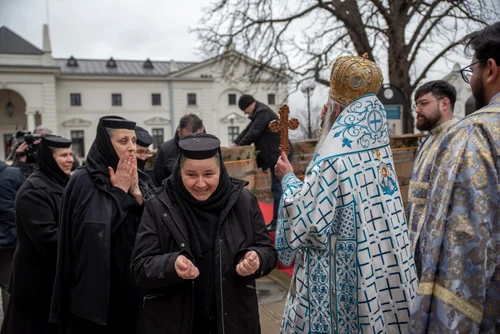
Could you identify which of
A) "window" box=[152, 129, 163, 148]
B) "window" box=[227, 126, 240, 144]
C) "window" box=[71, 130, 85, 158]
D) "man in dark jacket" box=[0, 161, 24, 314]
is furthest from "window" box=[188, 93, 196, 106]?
"man in dark jacket" box=[0, 161, 24, 314]

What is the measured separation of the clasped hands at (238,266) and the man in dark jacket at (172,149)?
298 centimetres

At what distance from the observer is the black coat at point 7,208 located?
4145 millimetres

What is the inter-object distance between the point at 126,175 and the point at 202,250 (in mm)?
924

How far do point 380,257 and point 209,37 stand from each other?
43.4 feet

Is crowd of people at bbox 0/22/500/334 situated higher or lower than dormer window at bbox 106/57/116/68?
lower

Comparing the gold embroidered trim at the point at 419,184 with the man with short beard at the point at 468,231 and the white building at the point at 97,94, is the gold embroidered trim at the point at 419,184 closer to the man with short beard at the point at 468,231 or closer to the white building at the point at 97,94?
the man with short beard at the point at 468,231

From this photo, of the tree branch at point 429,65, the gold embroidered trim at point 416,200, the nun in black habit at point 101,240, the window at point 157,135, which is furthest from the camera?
the window at point 157,135

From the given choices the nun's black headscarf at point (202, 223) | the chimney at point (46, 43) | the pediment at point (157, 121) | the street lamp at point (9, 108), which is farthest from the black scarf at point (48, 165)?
the street lamp at point (9, 108)

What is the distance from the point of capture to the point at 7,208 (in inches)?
164

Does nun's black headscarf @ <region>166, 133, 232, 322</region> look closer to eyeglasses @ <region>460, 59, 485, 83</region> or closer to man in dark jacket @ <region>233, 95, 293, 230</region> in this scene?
eyeglasses @ <region>460, 59, 485, 83</region>

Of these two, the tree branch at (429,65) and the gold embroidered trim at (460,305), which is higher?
the tree branch at (429,65)

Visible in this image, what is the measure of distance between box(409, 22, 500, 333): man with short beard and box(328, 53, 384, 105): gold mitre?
65 centimetres

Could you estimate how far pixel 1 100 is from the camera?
41.6 meters

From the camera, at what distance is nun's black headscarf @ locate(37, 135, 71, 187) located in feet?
10.8
